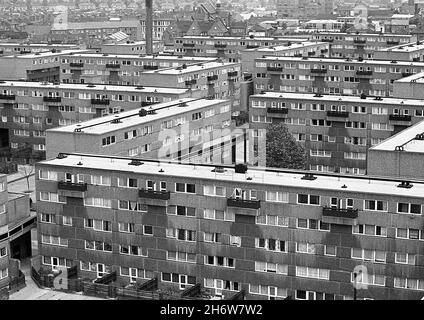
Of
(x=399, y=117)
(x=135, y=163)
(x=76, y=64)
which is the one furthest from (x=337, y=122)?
(x=76, y=64)

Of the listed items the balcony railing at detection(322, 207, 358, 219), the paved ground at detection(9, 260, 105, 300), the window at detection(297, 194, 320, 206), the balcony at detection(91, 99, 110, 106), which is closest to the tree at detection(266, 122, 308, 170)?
the balcony at detection(91, 99, 110, 106)

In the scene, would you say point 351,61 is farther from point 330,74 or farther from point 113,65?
point 113,65

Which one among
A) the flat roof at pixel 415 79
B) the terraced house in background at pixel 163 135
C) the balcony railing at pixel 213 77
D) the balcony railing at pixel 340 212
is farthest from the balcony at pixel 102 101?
the balcony railing at pixel 340 212
